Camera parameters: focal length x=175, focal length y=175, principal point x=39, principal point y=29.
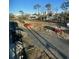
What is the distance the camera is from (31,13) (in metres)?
1.33

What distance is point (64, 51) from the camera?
131 cm

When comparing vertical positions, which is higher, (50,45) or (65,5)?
(65,5)

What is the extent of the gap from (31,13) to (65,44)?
35 centimetres

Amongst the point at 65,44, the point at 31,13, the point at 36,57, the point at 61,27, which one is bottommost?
the point at 36,57

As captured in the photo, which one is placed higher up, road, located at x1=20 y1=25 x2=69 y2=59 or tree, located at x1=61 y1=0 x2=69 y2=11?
tree, located at x1=61 y1=0 x2=69 y2=11

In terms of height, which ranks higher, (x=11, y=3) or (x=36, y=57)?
(x=11, y=3)

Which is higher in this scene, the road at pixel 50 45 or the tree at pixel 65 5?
the tree at pixel 65 5
